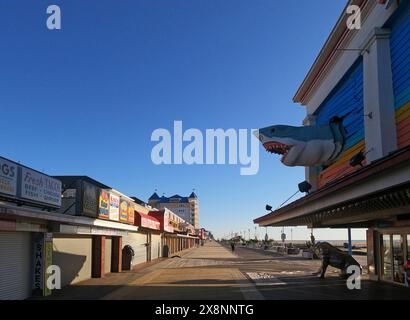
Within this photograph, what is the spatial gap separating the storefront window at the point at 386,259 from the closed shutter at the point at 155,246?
2529cm

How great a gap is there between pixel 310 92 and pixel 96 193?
12573 millimetres

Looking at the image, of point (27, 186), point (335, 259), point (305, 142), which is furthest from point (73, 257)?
point (335, 259)

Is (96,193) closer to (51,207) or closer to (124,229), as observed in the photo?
(51,207)

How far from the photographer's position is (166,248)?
170 ft

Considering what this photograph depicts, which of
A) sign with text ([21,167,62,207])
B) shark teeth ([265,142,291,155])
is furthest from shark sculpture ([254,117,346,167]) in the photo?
sign with text ([21,167,62,207])

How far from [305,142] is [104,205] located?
10.4 meters

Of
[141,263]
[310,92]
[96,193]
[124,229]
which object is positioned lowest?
[141,263]

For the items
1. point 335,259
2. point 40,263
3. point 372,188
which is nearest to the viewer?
point 372,188

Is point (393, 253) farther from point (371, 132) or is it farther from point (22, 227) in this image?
point (22, 227)

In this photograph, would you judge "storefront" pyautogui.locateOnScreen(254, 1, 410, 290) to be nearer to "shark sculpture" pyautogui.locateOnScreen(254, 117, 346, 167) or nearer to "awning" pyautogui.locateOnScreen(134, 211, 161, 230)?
"shark sculpture" pyautogui.locateOnScreen(254, 117, 346, 167)

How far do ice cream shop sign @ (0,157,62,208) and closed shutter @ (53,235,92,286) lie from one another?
8.59 feet

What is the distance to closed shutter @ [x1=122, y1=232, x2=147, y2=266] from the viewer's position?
110 ft

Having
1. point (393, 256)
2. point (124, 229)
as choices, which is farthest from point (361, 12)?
point (124, 229)

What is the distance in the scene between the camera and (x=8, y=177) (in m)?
14.3
